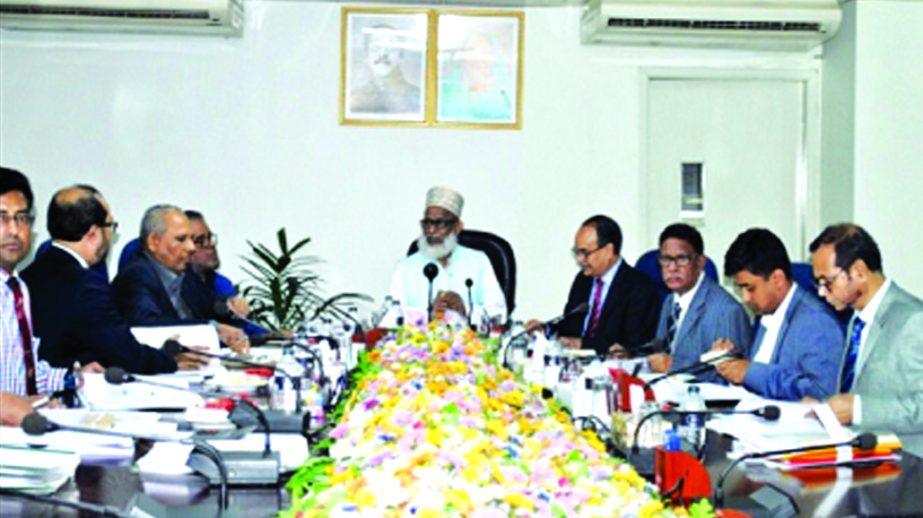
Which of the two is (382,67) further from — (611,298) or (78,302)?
(78,302)

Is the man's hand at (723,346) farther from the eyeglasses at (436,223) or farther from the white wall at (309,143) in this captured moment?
the white wall at (309,143)

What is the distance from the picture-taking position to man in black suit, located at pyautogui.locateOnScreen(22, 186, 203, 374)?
3971 mm

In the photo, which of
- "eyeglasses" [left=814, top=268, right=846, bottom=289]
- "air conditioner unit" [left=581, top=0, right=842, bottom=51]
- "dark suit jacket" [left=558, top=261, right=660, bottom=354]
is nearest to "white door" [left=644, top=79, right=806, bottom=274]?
"air conditioner unit" [left=581, top=0, right=842, bottom=51]

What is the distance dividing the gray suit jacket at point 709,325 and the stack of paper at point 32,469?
8.89 feet

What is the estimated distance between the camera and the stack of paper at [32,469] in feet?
7.27

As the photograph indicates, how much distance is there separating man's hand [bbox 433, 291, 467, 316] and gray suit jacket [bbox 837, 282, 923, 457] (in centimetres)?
251

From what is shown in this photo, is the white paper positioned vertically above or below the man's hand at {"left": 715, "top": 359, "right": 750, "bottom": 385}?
above

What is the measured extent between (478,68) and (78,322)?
374 centimetres

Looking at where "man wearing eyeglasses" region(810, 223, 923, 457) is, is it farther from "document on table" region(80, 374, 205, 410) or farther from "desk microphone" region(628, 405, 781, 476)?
"document on table" region(80, 374, 205, 410)

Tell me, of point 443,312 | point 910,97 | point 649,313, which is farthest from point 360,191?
point 910,97

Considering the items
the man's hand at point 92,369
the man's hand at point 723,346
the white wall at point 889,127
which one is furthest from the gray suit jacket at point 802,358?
the white wall at point 889,127

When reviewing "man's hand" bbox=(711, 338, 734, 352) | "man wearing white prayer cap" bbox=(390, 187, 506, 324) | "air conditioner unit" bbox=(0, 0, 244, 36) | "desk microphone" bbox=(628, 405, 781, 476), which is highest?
"air conditioner unit" bbox=(0, 0, 244, 36)

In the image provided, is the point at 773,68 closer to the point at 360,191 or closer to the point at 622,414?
the point at 360,191

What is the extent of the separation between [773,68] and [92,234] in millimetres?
4460
